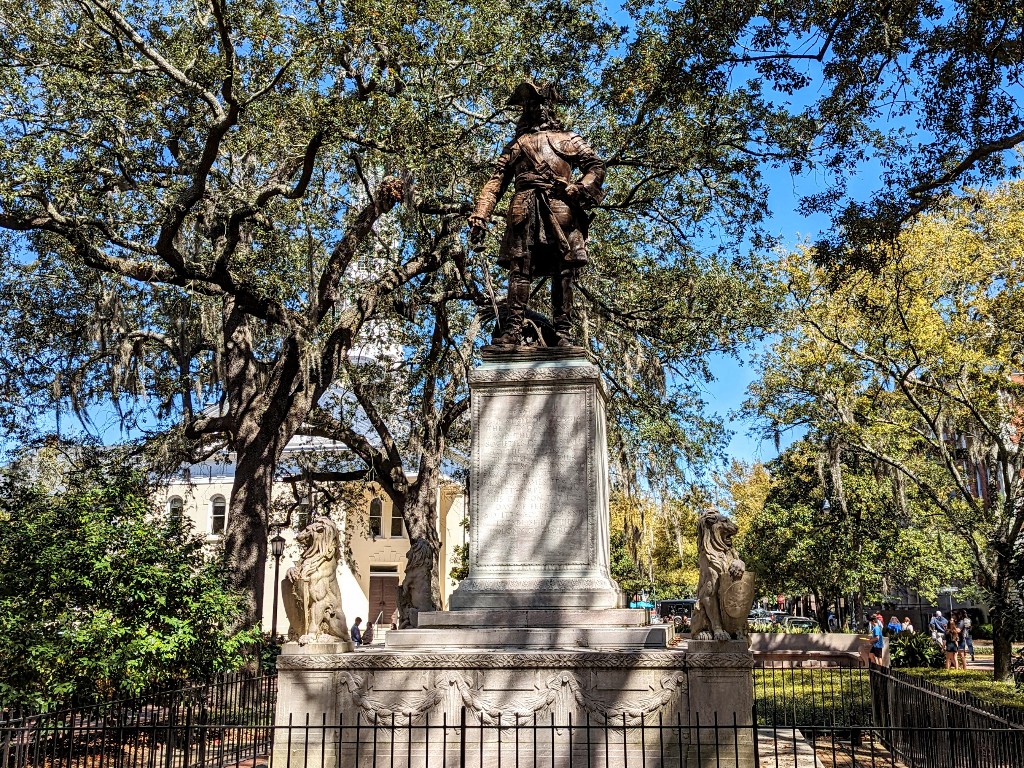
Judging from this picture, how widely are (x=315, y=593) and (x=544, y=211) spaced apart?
5045 mm

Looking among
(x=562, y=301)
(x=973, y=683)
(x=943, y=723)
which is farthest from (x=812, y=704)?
(x=562, y=301)

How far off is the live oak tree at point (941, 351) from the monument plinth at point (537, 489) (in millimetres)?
12685

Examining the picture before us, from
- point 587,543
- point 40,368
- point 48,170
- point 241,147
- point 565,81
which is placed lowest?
point 587,543

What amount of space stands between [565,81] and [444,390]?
8.72 meters

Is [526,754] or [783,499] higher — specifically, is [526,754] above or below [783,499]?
below

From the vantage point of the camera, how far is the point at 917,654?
826 inches

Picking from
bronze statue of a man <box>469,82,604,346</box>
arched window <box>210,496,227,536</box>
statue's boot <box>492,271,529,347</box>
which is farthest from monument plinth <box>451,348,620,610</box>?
arched window <box>210,496,227,536</box>

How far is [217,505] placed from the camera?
45906 millimetres

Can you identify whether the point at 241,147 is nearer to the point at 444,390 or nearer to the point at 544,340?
the point at 444,390

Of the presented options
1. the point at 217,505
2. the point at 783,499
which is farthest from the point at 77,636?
the point at 217,505

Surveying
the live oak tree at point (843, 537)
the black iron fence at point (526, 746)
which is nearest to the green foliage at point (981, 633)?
the live oak tree at point (843, 537)

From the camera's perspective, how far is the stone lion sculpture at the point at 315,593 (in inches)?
365

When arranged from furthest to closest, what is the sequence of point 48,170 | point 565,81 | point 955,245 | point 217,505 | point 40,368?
point 217,505, point 955,245, point 40,368, point 565,81, point 48,170

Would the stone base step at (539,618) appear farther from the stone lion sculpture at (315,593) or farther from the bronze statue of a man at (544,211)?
the bronze statue of a man at (544,211)
